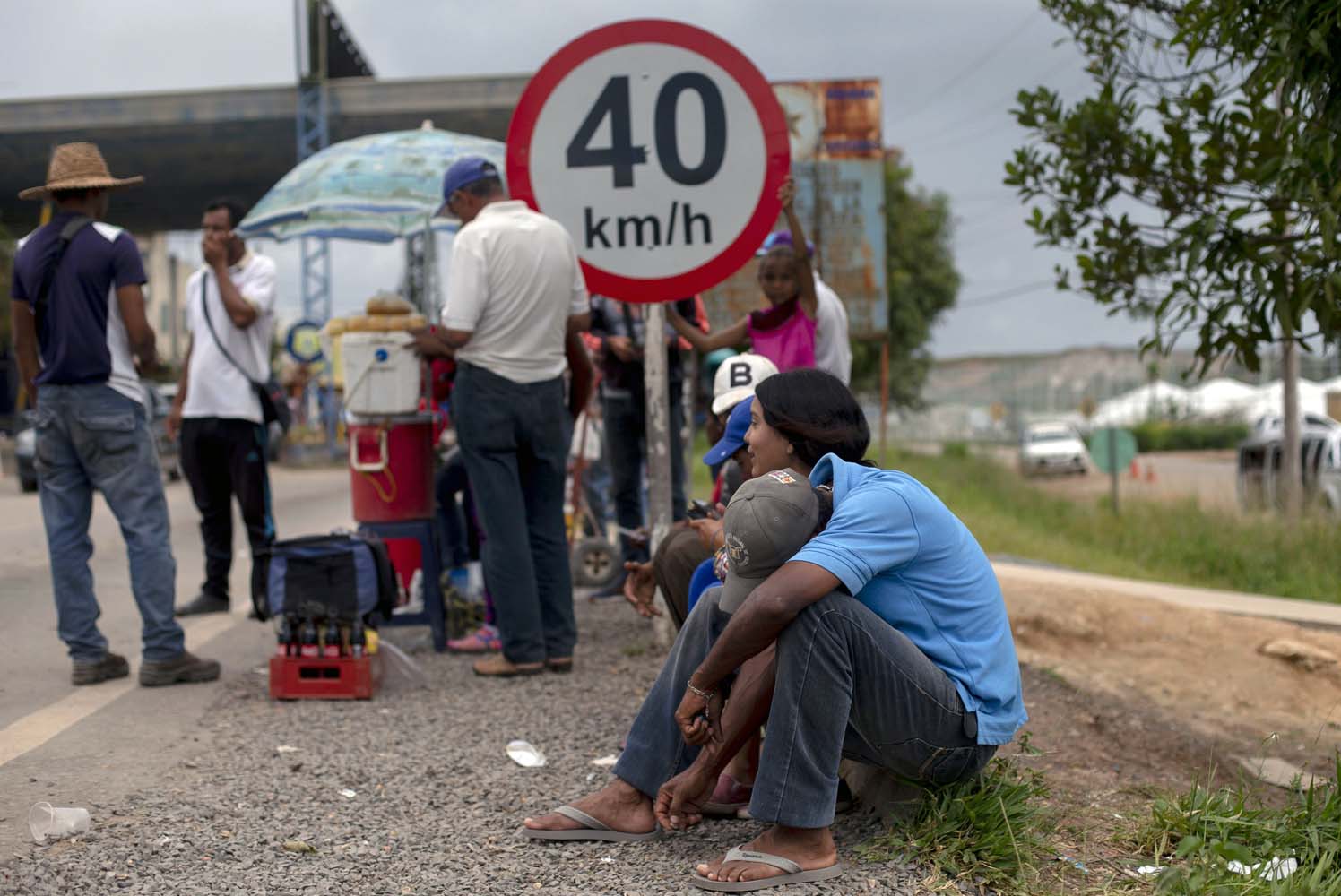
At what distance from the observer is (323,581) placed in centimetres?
550

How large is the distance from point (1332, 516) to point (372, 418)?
10856 millimetres

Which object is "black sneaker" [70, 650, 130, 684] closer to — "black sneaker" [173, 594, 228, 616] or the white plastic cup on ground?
"black sneaker" [173, 594, 228, 616]

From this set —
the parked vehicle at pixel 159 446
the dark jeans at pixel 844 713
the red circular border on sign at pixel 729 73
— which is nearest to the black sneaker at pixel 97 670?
the red circular border on sign at pixel 729 73

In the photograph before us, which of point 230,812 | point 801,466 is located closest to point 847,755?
point 801,466

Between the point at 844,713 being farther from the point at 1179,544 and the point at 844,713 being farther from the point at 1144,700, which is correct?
the point at 1179,544

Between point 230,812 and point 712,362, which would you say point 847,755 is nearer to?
point 230,812

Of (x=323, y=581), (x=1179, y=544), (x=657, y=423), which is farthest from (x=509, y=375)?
(x=1179, y=544)

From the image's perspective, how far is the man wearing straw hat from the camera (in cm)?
555

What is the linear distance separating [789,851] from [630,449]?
4621mm

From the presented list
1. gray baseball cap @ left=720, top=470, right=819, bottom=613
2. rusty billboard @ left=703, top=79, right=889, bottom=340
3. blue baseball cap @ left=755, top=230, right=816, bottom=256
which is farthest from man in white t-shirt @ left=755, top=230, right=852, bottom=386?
rusty billboard @ left=703, top=79, right=889, bottom=340

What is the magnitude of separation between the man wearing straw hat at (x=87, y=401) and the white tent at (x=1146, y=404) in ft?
200

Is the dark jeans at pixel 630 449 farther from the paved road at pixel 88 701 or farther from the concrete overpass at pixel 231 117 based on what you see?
the concrete overpass at pixel 231 117

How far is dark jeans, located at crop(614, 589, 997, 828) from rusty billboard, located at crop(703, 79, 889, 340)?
8.67m

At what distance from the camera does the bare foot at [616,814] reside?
12.0 feet
